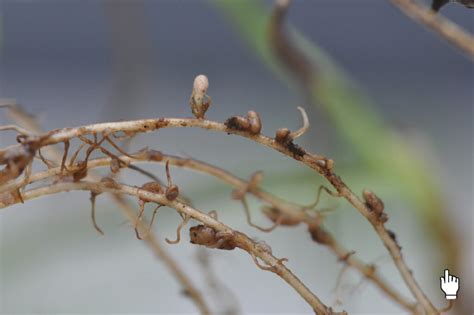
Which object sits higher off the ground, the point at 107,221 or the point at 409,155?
the point at 409,155

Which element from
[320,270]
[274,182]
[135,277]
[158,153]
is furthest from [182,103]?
[158,153]

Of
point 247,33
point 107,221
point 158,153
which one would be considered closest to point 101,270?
point 107,221

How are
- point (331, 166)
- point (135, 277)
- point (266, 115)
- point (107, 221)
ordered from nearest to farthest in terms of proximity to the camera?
point (331, 166) → point (107, 221) → point (135, 277) → point (266, 115)

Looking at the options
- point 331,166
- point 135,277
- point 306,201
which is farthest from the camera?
point 135,277

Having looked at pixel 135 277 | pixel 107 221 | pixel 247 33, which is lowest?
pixel 135 277

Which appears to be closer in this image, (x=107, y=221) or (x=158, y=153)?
(x=158, y=153)

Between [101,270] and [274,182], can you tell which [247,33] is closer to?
[274,182]
